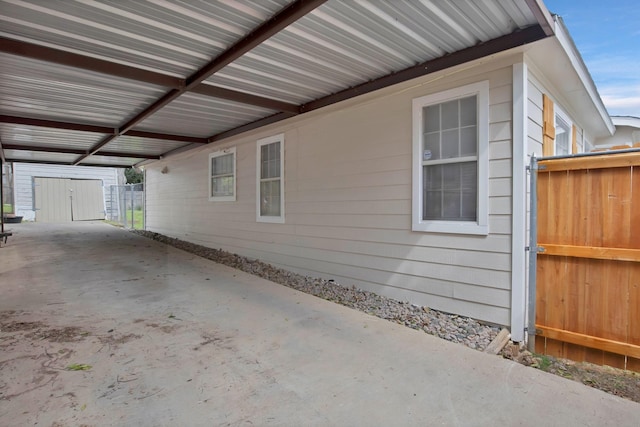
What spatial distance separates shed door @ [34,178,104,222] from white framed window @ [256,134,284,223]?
45.5 ft

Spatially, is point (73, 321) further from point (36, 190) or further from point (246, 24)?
point (36, 190)

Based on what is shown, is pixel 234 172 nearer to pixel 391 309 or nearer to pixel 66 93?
pixel 66 93

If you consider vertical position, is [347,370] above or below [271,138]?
below

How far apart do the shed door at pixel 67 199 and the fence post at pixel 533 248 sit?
60.4ft

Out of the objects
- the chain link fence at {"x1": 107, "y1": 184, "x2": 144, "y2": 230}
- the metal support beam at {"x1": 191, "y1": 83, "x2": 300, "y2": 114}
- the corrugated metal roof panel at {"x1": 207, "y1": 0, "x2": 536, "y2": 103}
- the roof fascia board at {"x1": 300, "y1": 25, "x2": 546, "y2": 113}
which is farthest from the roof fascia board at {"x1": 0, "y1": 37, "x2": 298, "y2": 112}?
the chain link fence at {"x1": 107, "y1": 184, "x2": 144, "y2": 230}

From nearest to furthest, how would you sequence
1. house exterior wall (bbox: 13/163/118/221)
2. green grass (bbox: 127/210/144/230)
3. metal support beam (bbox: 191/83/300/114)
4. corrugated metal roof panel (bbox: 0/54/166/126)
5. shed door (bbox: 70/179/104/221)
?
1. corrugated metal roof panel (bbox: 0/54/166/126)
2. metal support beam (bbox: 191/83/300/114)
3. green grass (bbox: 127/210/144/230)
4. house exterior wall (bbox: 13/163/118/221)
5. shed door (bbox: 70/179/104/221)

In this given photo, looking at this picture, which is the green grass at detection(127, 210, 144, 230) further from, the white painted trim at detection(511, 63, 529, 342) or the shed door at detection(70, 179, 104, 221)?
the white painted trim at detection(511, 63, 529, 342)

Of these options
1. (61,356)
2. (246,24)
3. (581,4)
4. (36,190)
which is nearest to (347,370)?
(61,356)

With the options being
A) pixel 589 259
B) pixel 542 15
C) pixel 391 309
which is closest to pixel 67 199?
pixel 391 309

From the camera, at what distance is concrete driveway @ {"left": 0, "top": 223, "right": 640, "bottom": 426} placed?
197 cm

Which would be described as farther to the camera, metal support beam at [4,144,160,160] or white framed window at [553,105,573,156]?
metal support beam at [4,144,160,160]

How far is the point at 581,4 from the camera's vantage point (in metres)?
9.39

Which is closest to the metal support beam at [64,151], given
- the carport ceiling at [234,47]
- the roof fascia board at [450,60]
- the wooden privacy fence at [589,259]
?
the carport ceiling at [234,47]

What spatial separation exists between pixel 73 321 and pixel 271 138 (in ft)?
13.2
